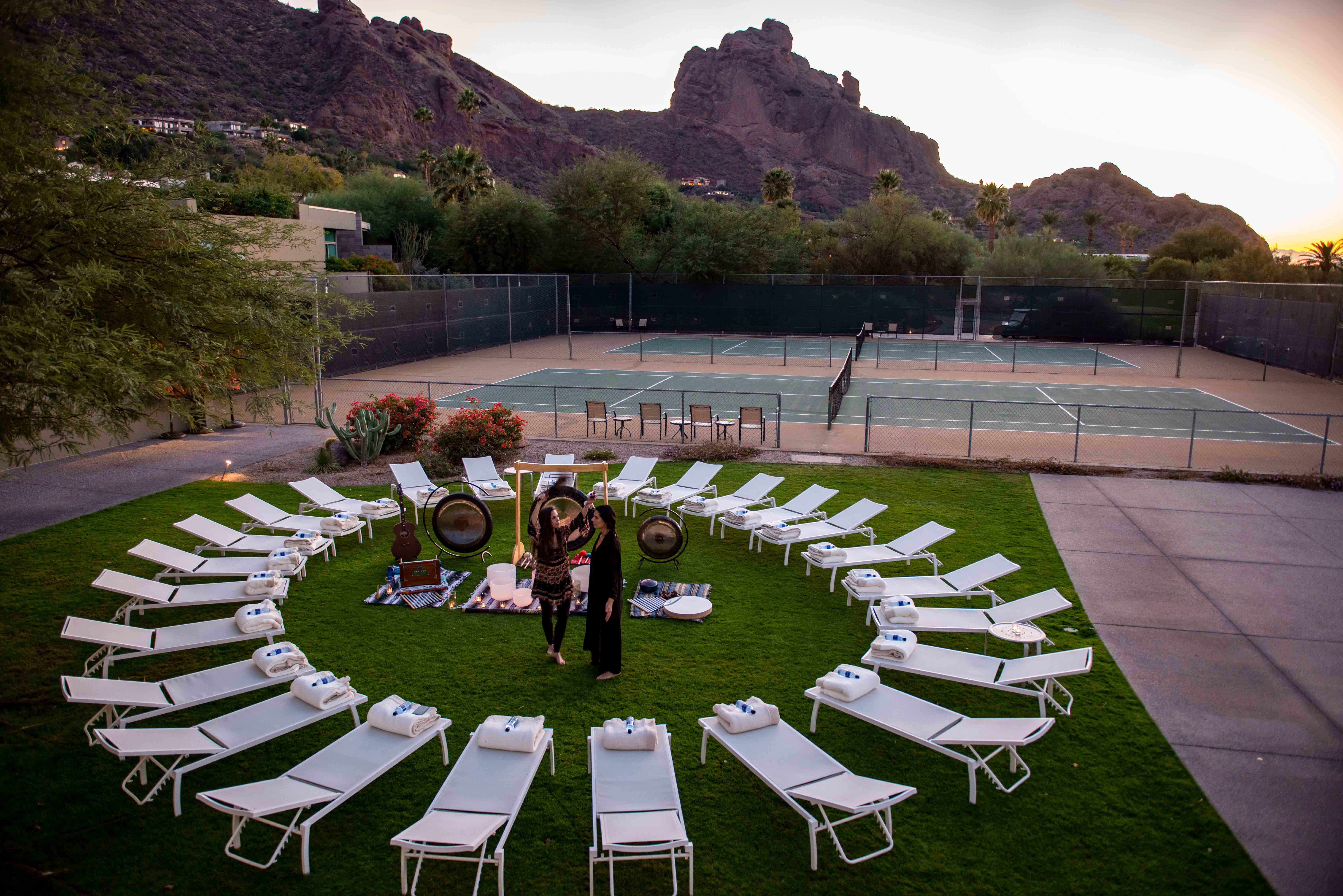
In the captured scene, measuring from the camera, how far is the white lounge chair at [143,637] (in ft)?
27.6

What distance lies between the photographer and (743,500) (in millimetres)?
14102

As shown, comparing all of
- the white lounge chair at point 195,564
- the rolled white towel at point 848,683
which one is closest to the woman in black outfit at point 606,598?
the rolled white towel at point 848,683

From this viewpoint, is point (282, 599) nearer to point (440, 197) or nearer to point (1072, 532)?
point (1072, 532)

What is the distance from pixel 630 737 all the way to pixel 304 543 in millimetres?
6892

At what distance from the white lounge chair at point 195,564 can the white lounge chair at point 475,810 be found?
5349 millimetres

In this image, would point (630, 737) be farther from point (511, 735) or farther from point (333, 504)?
point (333, 504)

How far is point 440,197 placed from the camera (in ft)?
204

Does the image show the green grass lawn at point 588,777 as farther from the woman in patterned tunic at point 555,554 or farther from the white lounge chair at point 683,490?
the white lounge chair at point 683,490

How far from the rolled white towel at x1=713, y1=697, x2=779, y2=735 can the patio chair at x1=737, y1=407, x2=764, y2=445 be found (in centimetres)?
1226

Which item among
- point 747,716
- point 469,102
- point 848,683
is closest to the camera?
point 747,716

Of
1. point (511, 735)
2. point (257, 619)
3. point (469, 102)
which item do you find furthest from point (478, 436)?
point (469, 102)

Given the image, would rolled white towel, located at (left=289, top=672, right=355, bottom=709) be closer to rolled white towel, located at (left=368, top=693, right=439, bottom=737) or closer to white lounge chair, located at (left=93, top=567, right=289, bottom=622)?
rolled white towel, located at (left=368, top=693, right=439, bottom=737)

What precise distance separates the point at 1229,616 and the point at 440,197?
59.9 meters

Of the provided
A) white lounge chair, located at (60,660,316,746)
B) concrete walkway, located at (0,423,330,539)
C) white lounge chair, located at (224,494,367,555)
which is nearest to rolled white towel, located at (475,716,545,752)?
white lounge chair, located at (60,660,316,746)
